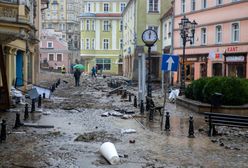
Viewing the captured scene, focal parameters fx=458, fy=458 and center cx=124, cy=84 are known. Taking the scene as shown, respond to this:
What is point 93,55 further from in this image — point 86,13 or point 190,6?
point 190,6

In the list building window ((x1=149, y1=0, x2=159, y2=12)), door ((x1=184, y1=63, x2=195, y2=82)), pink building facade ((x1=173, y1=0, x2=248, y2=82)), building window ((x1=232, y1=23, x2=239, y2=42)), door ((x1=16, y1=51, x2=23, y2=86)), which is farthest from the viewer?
building window ((x1=149, y1=0, x2=159, y2=12))

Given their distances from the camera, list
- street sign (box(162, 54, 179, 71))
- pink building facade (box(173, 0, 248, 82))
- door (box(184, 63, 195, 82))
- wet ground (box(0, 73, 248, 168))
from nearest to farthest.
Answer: wet ground (box(0, 73, 248, 168)) < street sign (box(162, 54, 179, 71)) < pink building facade (box(173, 0, 248, 82)) < door (box(184, 63, 195, 82))

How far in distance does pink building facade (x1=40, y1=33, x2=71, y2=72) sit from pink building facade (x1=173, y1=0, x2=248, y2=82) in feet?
165

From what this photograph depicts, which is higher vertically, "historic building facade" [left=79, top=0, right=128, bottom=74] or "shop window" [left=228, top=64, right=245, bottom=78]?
"historic building facade" [left=79, top=0, right=128, bottom=74]

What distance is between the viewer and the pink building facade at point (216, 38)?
3788cm

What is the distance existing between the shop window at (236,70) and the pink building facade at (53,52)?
194ft

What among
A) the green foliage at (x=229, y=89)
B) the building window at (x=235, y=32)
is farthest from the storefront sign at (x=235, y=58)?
Answer: the green foliage at (x=229, y=89)

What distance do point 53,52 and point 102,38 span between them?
496 inches

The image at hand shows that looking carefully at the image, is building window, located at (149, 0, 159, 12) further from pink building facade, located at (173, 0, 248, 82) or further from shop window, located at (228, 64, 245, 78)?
shop window, located at (228, 64, 245, 78)

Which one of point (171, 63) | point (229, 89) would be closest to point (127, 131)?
point (171, 63)

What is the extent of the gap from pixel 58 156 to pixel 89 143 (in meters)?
1.78

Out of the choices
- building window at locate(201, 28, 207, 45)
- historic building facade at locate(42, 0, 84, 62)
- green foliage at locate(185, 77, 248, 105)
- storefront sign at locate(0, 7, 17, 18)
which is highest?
historic building facade at locate(42, 0, 84, 62)

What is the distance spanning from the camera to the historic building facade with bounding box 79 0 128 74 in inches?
3455

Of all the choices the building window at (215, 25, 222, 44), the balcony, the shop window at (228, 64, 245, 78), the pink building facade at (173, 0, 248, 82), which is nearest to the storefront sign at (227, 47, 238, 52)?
the pink building facade at (173, 0, 248, 82)
